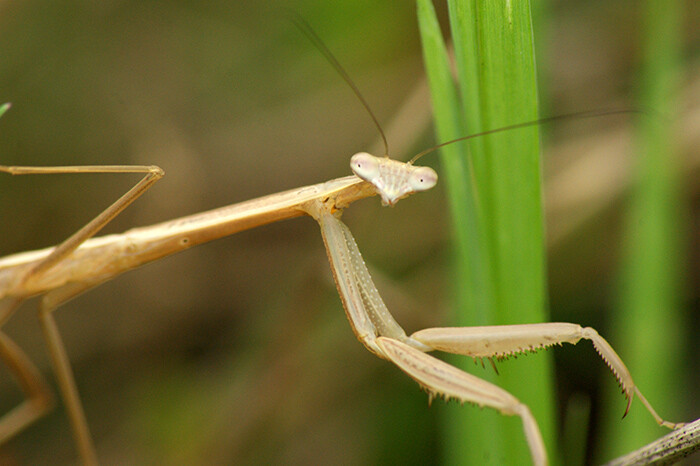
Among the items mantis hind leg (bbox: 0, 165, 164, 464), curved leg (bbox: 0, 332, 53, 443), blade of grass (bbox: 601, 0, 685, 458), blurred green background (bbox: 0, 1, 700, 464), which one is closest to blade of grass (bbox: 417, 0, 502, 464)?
blade of grass (bbox: 601, 0, 685, 458)

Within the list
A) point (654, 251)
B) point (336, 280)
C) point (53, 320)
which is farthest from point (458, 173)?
point (53, 320)

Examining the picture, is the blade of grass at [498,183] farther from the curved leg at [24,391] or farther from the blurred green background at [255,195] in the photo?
the curved leg at [24,391]

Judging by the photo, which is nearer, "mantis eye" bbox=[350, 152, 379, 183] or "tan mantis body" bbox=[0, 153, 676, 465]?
"tan mantis body" bbox=[0, 153, 676, 465]

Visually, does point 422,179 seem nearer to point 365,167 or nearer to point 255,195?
point 365,167

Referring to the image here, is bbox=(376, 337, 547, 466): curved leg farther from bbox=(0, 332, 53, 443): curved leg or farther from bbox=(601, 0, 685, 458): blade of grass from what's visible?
bbox=(0, 332, 53, 443): curved leg

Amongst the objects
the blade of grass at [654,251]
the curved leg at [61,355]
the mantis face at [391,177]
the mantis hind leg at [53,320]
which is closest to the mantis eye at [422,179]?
the mantis face at [391,177]
